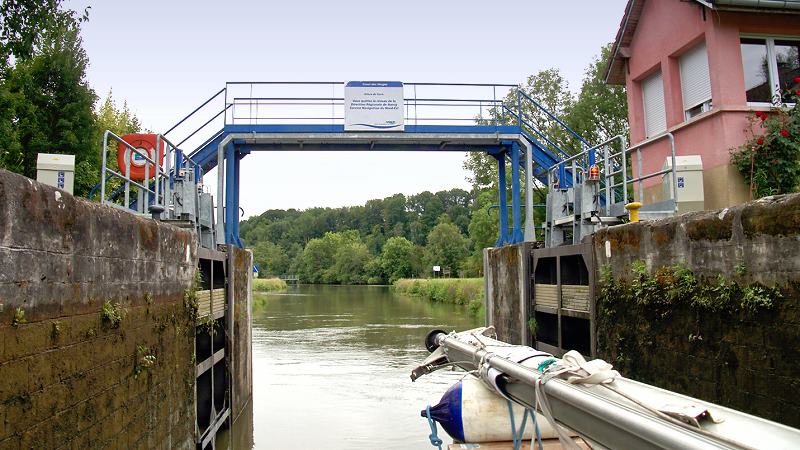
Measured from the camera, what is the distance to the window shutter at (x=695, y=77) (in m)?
10.6

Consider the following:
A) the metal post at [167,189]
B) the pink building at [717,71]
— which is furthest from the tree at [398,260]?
the metal post at [167,189]

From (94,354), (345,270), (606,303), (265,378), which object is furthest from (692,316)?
(345,270)

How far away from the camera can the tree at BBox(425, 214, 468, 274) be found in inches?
3447

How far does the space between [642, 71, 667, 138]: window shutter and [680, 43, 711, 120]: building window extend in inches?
23.7

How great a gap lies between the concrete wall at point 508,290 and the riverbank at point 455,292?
51.3 feet

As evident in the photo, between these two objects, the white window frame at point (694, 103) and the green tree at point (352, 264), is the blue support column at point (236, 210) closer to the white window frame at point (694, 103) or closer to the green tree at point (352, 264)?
the white window frame at point (694, 103)

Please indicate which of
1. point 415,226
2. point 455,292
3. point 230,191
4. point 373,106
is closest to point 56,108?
point 230,191

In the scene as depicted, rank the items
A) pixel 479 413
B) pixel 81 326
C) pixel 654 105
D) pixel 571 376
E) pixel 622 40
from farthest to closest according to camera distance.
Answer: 1. pixel 622 40
2. pixel 654 105
3. pixel 479 413
4. pixel 81 326
5. pixel 571 376

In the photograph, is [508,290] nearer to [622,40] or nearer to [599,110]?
[622,40]

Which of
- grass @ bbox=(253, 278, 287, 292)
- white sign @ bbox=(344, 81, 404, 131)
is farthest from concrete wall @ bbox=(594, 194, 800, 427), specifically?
grass @ bbox=(253, 278, 287, 292)

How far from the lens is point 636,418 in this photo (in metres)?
2.63

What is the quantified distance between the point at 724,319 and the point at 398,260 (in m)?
97.2

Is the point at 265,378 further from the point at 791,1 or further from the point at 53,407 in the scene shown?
the point at 791,1

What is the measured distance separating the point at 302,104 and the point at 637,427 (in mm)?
13326
